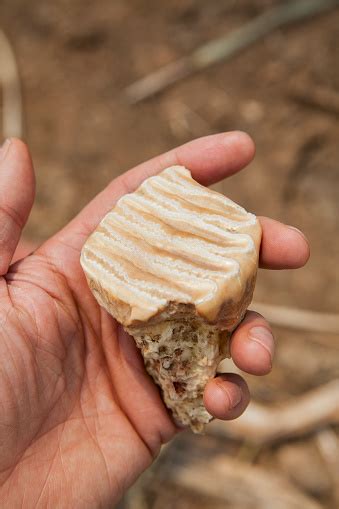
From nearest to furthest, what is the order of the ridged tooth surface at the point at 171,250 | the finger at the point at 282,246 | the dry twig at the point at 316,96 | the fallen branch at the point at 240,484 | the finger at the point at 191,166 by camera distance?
the ridged tooth surface at the point at 171,250 < the finger at the point at 282,246 < the finger at the point at 191,166 < the fallen branch at the point at 240,484 < the dry twig at the point at 316,96

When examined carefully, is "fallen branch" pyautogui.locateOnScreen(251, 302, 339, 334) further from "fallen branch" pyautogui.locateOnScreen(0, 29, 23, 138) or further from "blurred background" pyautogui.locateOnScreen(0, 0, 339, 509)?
"fallen branch" pyautogui.locateOnScreen(0, 29, 23, 138)

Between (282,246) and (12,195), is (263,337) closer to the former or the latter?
(282,246)

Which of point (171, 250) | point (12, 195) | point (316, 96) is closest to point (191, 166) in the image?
point (171, 250)

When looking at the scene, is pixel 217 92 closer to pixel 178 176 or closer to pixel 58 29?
pixel 58 29

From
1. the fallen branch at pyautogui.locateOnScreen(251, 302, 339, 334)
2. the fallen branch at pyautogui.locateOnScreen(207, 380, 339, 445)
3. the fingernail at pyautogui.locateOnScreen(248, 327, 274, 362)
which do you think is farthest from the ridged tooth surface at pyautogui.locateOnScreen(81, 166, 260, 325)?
the fallen branch at pyautogui.locateOnScreen(251, 302, 339, 334)

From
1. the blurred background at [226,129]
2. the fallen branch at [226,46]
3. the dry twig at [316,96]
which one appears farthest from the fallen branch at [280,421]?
the fallen branch at [226,46]

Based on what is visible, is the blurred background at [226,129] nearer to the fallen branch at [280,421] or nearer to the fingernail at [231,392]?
the fallen branch at [280,421]

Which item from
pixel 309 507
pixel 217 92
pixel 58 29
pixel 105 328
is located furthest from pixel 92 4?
pixel 309 507
